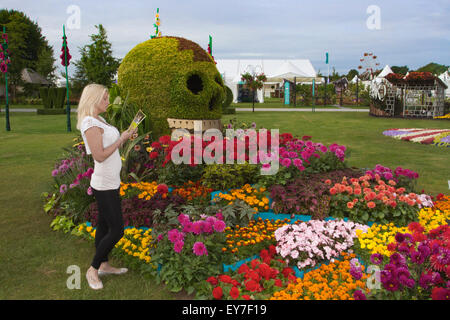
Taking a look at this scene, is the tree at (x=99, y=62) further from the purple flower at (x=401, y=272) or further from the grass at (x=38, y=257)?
the purple flower at (x=401, y=272)

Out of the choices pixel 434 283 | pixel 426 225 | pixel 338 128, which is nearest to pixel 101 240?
pixel 434 283

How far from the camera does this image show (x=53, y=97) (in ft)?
96.4

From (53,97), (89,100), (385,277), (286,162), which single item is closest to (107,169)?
(89,100)

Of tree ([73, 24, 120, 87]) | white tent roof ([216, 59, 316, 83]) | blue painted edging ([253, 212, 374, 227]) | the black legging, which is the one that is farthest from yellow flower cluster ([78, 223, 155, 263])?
white tent roof ([216, 59, 316, 83])

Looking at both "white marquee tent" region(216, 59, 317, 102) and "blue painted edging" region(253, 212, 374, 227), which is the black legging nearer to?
"blue painted edging" region(253, 212, 374, 227)

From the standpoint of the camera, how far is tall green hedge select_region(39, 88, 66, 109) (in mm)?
29250

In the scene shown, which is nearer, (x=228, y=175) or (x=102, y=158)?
(x=102, y=158)

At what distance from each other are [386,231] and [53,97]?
2944 centimetres

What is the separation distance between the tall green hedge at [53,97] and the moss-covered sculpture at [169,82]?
24182 mm

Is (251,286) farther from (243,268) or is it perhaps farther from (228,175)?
(228,175)

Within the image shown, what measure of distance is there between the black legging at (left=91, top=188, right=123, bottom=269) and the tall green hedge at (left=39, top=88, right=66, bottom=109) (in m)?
28.6

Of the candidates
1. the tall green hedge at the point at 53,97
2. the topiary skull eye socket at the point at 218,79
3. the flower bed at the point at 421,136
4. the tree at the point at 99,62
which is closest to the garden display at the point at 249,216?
the topiary skull eye socket at the point at 218,79

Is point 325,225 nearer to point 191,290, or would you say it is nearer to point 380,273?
point 380,273
